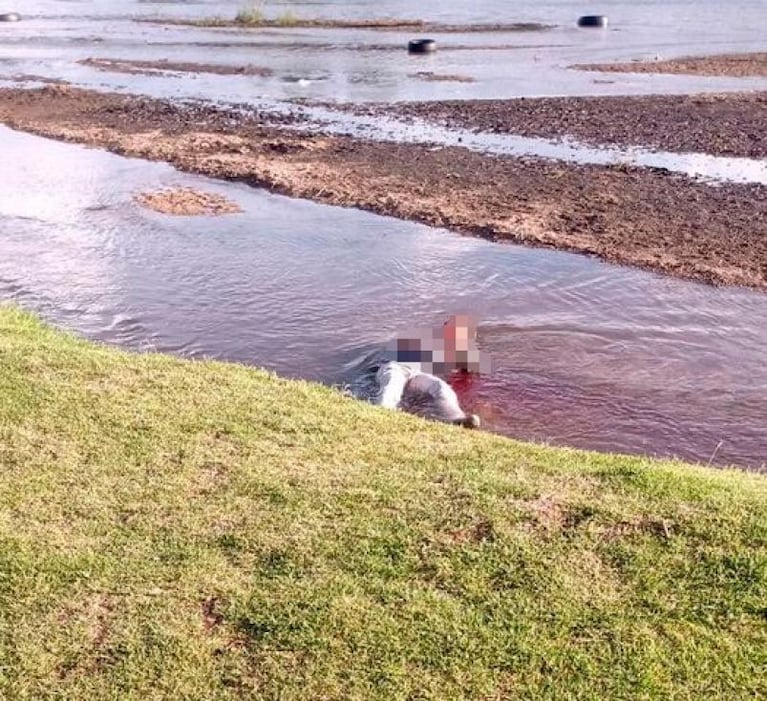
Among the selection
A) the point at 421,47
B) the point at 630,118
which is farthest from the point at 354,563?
the point at 421,47

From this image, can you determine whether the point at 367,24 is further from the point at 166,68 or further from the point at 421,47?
the point at 166,68

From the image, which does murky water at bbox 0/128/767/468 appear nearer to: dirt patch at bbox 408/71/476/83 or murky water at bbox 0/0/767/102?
murky water at bbox 0/0/767/102

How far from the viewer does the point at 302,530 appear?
473cm

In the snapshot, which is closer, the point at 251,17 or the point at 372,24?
the point at 372,24

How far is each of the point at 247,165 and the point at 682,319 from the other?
8429 millimetres

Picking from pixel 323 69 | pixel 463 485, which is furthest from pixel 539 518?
pixel 323 69

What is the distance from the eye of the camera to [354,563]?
14.6ft

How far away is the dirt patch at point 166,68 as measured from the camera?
2843 cm

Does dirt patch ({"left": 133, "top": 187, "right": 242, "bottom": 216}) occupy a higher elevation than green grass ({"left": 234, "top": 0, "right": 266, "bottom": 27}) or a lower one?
lower

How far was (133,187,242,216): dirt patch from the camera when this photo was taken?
1332 centimetres

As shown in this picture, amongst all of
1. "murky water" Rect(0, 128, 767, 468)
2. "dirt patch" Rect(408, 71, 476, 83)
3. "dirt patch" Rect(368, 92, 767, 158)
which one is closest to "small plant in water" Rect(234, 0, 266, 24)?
"dirt patch" Rect(408, 71, 476, 83)

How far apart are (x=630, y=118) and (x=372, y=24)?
1067 inches

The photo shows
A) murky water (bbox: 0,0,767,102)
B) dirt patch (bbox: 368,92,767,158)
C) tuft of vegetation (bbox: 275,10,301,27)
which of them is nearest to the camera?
dirt patch (bbox: 368,92,767,158)

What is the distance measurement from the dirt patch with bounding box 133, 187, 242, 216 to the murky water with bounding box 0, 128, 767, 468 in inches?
10.1
